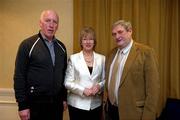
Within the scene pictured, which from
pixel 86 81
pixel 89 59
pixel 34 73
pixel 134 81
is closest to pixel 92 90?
pixel 86 81

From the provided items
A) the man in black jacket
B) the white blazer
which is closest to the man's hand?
the man in black jacket

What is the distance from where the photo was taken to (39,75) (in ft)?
8.98

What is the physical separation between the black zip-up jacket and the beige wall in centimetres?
93

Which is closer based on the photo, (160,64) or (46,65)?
(46,65)

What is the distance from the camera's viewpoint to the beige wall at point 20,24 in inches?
145

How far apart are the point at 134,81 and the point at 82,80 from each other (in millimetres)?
571

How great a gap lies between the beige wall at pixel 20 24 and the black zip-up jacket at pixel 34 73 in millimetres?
928

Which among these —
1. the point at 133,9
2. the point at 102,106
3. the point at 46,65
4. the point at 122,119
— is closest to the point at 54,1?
the point at 133,9

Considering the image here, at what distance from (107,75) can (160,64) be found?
90 centimetres

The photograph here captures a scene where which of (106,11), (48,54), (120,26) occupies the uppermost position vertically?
(106,11)

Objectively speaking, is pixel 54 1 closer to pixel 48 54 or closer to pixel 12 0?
pixel 12 0

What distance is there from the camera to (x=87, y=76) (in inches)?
114

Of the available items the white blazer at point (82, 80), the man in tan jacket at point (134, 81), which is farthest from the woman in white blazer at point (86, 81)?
the man in tan jacket at point (134, 81)

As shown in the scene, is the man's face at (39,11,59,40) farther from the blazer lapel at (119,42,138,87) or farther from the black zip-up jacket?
the blazer lapel at (119,42,138,87)
